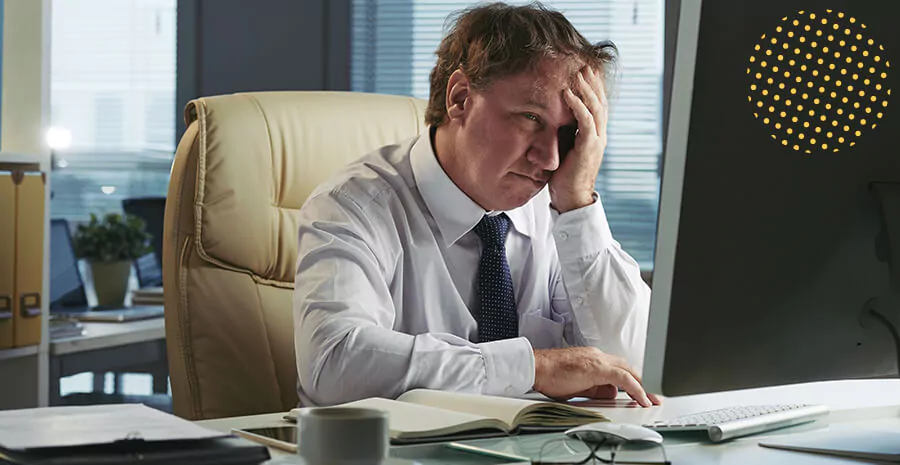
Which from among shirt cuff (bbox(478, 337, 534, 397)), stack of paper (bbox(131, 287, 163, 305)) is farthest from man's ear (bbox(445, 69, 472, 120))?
stack of paper (bbox(131, 287, 163, 305))

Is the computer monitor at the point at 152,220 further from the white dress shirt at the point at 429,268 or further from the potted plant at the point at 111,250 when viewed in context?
the white dress shirt at the point at 429,268

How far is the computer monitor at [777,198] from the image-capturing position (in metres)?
0.90

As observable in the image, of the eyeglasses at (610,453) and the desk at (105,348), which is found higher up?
the eyeglasses at (610,453)

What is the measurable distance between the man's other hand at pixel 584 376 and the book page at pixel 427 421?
306mm

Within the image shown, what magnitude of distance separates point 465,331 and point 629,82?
217 cm

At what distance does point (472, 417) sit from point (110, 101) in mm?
3593

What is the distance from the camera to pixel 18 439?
90 centimetres

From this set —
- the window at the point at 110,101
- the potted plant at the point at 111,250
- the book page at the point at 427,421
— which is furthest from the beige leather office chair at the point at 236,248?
the window at the point at 110,101

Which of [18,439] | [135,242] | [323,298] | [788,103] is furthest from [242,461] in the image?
[135,242]

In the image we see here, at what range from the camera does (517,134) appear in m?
1.79

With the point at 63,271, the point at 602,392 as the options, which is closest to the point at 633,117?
the point at 63,271

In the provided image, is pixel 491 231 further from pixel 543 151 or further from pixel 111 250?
pixel 111 250

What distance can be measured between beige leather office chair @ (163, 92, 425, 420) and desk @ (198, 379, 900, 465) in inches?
17.3

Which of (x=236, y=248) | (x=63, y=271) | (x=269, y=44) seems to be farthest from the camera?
(x=269, y=44)
